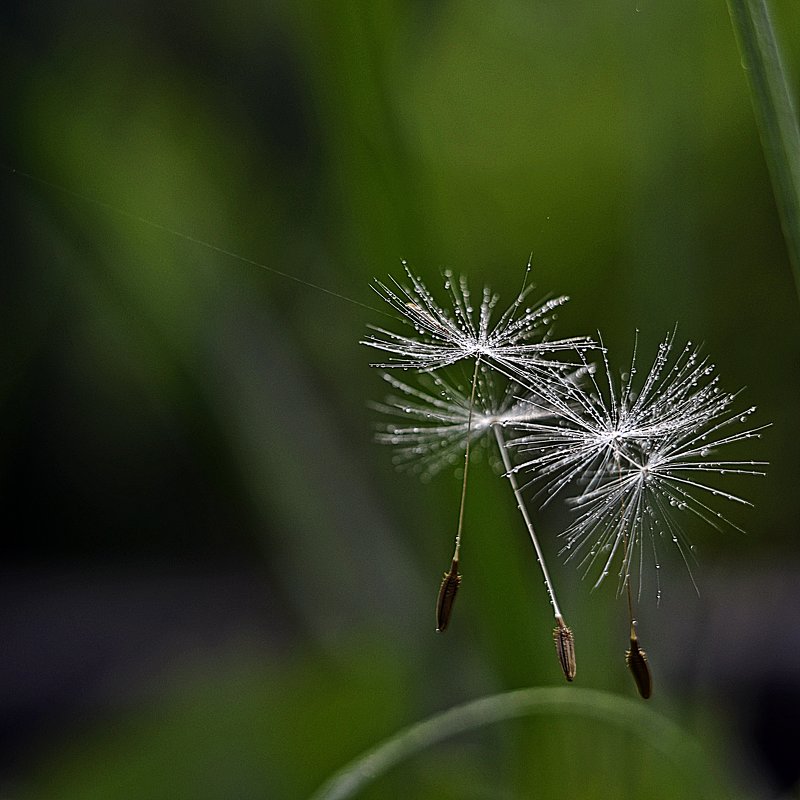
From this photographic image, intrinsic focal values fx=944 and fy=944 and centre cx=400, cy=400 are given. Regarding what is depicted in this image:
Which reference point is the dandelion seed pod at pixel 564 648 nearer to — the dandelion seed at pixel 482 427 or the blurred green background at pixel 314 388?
the dandelion seed at pixel 482 427

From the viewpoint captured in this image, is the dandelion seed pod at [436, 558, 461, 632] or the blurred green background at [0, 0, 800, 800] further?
the blurred green background at [0, 0, 800, 800]

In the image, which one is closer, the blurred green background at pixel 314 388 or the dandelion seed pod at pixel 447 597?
the dandelion seed pod at pixel 447 597

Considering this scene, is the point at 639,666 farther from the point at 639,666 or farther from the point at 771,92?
the point at 771,92

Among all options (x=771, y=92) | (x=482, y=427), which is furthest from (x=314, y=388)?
(x=771, y=92)

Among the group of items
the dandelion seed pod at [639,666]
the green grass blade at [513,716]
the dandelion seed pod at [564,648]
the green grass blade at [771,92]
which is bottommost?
the green grass blade at [513,716]

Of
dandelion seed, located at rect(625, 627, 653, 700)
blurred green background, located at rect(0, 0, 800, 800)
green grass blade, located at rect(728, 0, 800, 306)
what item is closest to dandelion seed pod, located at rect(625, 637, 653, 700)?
dandelion seed, located at rect(625, 627, 653, 700)

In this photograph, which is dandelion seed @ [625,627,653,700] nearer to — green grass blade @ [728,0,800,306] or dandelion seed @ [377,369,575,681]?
dandelion seed @ [377,369,575,681]

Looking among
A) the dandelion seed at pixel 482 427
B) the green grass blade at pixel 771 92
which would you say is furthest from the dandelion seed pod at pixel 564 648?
the green grass blade at pixel 771 92
